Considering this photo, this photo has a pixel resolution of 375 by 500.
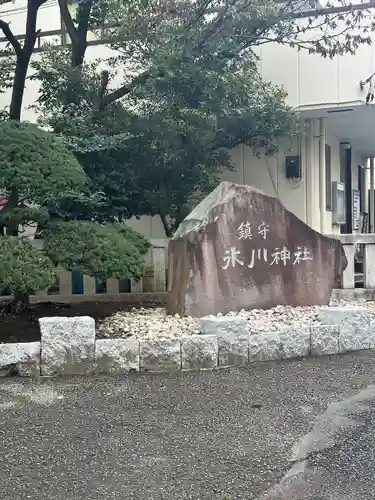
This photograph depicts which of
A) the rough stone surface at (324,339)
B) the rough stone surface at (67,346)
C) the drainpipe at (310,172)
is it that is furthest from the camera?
the drainpipe at (310,172)

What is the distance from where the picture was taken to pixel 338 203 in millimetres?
12734

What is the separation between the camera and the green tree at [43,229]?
5.09 meters

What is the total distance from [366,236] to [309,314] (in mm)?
2529

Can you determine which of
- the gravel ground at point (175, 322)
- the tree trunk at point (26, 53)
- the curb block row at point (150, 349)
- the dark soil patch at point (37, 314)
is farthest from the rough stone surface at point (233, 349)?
the tree trunk at point (26, 53)

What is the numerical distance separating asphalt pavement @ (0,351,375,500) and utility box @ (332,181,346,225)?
25.2ft

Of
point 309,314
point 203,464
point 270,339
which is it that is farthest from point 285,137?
point 203,464

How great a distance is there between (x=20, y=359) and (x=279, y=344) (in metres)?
2.45

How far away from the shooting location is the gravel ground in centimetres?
578

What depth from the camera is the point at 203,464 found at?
3.34 metres

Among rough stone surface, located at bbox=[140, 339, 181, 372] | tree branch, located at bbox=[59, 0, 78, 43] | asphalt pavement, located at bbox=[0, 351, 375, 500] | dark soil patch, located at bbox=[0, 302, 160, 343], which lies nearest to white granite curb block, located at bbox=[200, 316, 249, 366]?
asphalt pavement, located at bbox=[0, 351, 375, 500]

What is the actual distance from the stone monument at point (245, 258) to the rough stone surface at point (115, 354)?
1125mm

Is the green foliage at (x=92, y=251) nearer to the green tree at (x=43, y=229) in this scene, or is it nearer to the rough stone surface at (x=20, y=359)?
the green tree at (x=43, y=229)

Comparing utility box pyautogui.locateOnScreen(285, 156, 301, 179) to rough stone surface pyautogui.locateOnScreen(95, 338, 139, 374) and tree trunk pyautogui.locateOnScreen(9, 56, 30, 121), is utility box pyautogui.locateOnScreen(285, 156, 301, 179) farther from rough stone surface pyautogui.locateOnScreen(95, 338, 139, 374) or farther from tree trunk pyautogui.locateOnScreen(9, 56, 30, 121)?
rough stone surface pyautogui.locateOnScreen(95, 338, 139, 374)

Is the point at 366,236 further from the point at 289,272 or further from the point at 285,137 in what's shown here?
the point at 285,137
